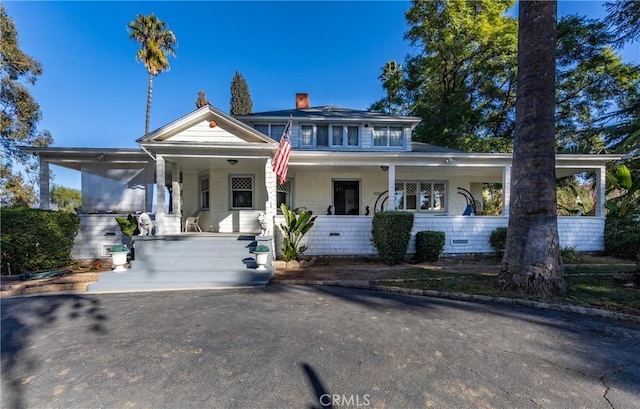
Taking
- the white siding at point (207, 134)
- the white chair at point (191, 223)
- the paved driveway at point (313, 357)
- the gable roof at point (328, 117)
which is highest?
the gable roof at point (328, 117)

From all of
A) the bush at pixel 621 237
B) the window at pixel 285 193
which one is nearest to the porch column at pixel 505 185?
the bush at pixel 621 237

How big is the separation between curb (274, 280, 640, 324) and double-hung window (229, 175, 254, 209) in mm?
5281

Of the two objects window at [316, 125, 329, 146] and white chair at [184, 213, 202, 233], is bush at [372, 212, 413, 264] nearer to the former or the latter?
window at [316, 125, 329, 146]

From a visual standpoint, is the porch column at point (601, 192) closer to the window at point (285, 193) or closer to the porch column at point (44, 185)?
the window at point (285, 193)

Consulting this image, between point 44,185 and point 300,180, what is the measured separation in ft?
30.2

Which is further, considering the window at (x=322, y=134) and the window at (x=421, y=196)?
the window at (x=421, y=196)

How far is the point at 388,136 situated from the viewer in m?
13.0

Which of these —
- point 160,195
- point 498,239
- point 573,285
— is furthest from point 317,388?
point 498,239

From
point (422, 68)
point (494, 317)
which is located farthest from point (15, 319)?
point (422, 68)

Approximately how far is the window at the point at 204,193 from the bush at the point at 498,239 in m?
11.3

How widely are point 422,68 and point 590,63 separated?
Result: 368 inches

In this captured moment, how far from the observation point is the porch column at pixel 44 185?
367 inches

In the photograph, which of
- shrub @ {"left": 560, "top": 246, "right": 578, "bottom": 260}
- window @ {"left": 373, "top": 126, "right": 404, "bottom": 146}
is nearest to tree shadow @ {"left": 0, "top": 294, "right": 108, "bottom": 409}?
window @ {"left": 373, "top": 126, "right": 404, "bottom": 146}

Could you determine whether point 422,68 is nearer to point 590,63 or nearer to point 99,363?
point 590,63
